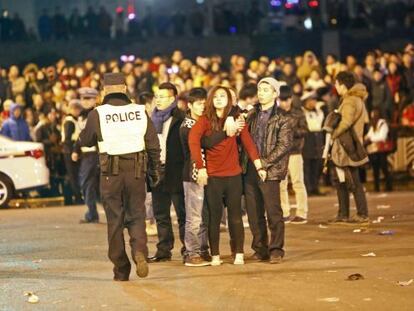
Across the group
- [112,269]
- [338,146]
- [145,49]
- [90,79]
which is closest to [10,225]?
[338,146]

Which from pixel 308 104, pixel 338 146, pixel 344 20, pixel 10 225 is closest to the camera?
pixel 338 146

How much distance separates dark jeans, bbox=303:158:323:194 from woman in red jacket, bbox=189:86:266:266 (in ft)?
35.2

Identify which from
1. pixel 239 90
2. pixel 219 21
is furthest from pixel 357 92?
pixel 219 21

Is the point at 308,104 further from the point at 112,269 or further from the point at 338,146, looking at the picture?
the point at 112,269

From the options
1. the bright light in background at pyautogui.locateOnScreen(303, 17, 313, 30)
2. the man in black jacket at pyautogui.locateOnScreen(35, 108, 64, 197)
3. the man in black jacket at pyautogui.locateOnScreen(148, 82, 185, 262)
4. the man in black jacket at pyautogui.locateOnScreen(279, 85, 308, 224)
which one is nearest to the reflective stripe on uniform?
the man in black jacket at pyautogui.locateOnScreen(148, 82, 185, 262)

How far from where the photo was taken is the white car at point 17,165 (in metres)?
24.3

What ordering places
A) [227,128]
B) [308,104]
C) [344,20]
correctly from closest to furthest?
[227,128] → [308,104] → [344,20]

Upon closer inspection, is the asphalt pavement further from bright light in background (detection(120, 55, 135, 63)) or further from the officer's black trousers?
bright light in background (detection(120, 55, 135, 63))

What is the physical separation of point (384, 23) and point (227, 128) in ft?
80.3

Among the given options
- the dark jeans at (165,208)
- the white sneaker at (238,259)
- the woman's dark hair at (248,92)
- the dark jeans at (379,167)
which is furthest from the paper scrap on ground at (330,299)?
the dark jeans at (379,167)

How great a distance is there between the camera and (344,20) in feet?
125

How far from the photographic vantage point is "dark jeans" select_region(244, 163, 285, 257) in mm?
14969

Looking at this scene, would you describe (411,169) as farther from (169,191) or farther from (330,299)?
(330,299)

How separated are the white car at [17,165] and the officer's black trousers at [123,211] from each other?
423 inches
